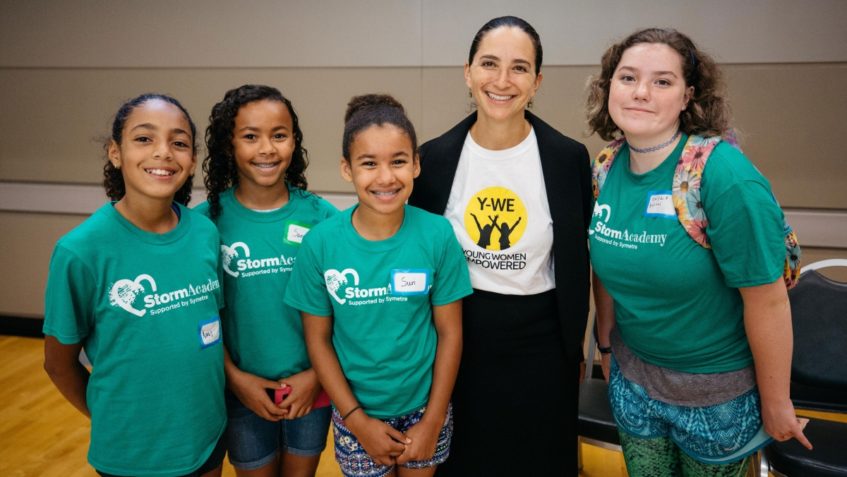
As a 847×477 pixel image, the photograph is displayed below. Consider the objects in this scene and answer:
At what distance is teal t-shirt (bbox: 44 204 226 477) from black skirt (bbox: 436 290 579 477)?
0.77 metres

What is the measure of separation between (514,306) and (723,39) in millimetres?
2431

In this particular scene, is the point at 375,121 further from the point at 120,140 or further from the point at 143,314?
the point at 143,314

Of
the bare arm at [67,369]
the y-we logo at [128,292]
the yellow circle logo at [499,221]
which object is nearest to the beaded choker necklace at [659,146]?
the yellow circle logo at [499,221]

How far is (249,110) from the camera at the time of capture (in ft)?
5.47

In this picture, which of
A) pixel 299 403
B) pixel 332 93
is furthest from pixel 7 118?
pixel 299 403

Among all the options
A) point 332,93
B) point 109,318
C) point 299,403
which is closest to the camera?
point 109,318

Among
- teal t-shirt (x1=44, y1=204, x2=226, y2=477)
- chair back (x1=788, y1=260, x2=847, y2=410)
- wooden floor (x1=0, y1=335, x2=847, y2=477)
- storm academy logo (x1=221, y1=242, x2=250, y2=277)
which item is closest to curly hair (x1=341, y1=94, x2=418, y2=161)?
storm academy logo (x1=221, y1=242, x2=250, y2=277)

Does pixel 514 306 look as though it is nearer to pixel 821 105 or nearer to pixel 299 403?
pixel 299 403

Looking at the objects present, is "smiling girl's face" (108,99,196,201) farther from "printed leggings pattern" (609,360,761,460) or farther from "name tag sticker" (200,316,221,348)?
"printed leggings pattern" (609,360,761,460)

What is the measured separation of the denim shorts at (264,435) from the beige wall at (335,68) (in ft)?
7.11

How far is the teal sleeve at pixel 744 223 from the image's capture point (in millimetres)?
1291

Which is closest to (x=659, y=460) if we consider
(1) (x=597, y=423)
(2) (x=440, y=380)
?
(1) (x=597, y=423)

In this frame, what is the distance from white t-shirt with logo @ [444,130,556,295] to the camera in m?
1.66

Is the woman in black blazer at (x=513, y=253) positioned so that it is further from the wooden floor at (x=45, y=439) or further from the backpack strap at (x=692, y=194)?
the wooden floor at (x=45, y=439)
